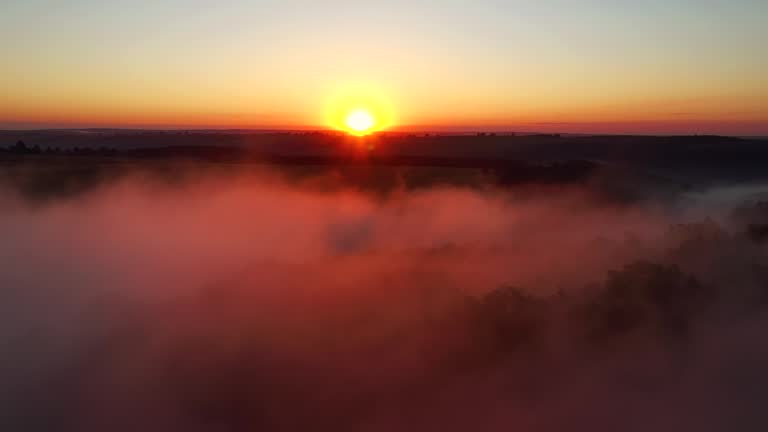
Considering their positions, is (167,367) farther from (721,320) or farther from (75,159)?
(75,159)

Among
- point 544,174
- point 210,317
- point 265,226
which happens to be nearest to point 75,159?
point 265,226

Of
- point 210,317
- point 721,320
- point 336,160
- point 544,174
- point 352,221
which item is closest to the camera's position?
point 721,320

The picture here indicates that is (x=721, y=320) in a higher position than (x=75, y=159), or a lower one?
lower

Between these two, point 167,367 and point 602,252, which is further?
point 602,252

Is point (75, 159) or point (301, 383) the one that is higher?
point (75, 159)

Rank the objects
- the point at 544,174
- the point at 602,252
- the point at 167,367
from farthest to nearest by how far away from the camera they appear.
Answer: the point at 544,174, the point at 602,252, the point at 167,367

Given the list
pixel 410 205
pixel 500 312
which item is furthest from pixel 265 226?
pixel 500 312

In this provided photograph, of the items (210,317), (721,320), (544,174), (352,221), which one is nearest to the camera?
(721,320)

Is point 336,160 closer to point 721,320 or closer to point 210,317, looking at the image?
point 210,317

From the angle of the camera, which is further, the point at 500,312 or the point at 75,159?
the point at 75,159
